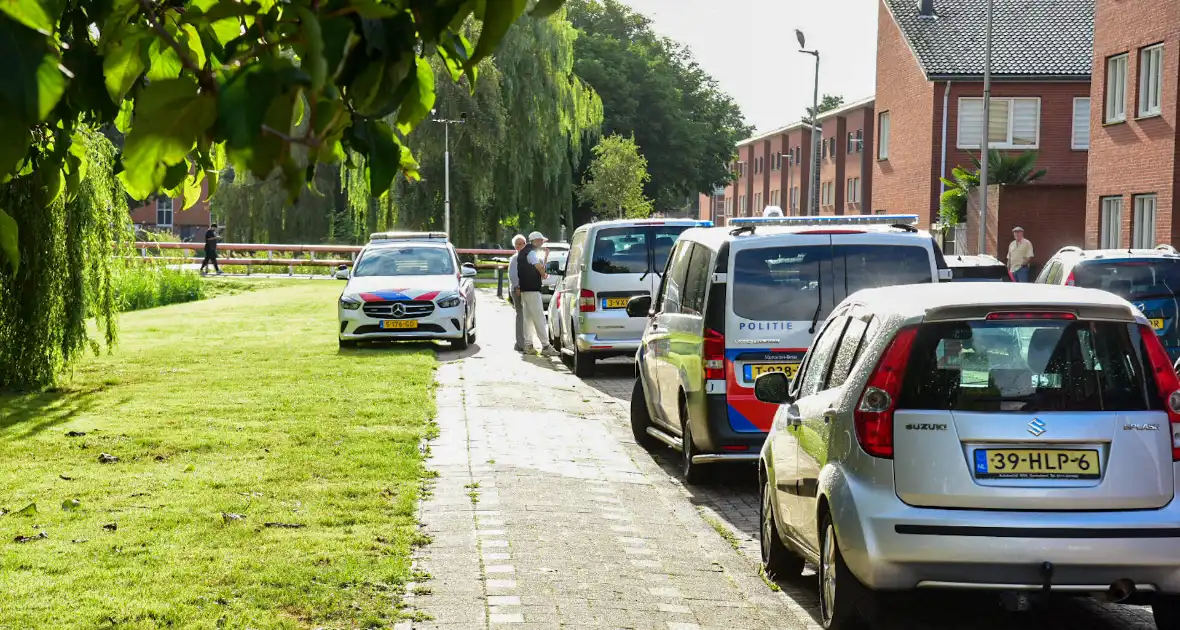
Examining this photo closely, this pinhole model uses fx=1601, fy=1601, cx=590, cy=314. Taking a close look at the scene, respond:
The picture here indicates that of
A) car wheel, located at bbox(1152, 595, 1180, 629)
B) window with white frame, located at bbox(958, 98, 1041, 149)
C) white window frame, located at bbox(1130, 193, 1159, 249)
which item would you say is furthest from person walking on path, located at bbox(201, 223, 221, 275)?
car wheel, located at bbox(1152, 595, 1180, 629)

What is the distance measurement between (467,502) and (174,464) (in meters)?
2.60

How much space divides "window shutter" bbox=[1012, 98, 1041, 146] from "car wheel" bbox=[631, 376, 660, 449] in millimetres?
41713

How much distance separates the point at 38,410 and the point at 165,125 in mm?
12972

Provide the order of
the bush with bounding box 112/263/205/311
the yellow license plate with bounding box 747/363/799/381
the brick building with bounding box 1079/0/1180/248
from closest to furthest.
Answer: the yellow license plate with bounding box 747/363/799/381 < the brick building with bounding box 1079/0/1180/248 < the bush with bounding box 112/263/205/311

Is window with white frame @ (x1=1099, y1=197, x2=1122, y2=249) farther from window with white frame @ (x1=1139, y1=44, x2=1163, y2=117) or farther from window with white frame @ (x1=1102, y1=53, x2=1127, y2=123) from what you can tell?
window with white frame @ (x1=1139, y1=44, x2=1163, y2=117)

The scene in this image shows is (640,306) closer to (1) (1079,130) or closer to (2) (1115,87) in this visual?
(2) (1115,87)

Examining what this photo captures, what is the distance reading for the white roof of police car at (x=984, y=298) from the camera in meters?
6.45

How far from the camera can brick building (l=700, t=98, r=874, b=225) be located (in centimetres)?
7494

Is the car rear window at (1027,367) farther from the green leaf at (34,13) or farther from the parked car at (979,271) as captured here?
the parked car at (979,271)

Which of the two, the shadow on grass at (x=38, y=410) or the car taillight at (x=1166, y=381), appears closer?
the car taillight at (x=1166, y=381)

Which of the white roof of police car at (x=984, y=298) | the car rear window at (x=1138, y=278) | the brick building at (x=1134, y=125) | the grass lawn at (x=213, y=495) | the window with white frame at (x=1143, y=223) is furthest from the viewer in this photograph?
the window with white frame at (x=1143, y=223)

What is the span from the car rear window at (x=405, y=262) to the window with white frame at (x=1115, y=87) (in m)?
18.1

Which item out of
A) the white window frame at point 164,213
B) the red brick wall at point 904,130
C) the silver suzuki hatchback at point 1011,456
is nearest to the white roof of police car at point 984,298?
the silver suzuki hatchback at point 1011,456

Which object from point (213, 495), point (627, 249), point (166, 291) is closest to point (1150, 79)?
point (627, 249)
